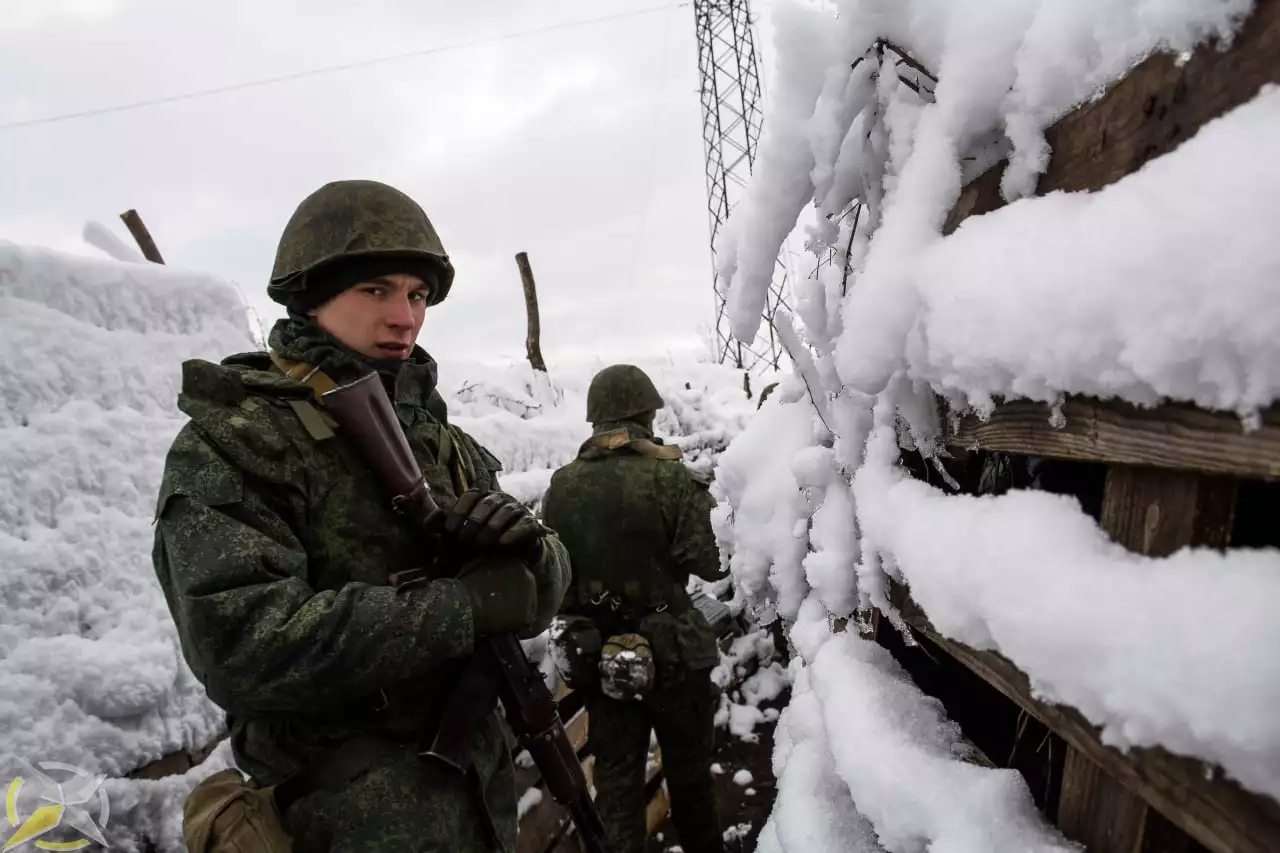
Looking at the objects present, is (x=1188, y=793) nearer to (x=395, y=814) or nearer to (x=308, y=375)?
(x=395, y=814)

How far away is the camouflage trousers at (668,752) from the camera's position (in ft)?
11.6

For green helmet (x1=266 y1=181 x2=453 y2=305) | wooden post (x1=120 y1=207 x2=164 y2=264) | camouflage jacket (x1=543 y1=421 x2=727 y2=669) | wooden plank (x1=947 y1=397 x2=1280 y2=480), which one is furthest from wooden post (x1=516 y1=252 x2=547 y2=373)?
wooden plank (x1=947 y1=397 x2=1280 y2=480)

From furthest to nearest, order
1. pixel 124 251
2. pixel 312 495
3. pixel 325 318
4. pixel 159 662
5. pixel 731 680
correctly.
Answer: pixel 731 680, pixel 124 251, pixel 159 662, pixel 325 318, pixel 312 495

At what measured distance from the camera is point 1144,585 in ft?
2.42

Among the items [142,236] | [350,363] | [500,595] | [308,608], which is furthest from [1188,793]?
[142,236]

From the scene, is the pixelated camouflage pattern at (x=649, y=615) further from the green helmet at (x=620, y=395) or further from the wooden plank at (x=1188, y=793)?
the wooden plank at (x=1188, y=793)

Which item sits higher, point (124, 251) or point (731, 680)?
point (124, 251)

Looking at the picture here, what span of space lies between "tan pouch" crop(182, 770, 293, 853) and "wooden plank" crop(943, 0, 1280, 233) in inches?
81.1

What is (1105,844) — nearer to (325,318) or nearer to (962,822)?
(962,822)

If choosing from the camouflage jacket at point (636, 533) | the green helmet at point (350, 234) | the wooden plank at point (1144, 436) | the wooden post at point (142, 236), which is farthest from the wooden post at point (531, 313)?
the wooden plank at point (1144, 436)

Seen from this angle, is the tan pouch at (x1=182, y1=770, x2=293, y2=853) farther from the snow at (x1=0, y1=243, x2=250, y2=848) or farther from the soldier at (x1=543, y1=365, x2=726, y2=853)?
the soldier at (x1=543, y1=365, x2=726, y2=853)

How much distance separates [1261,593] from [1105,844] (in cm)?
55

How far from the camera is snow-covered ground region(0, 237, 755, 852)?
2230 mm

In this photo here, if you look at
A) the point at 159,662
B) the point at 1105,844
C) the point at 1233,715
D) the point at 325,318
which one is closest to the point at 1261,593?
the point at 1233,715
